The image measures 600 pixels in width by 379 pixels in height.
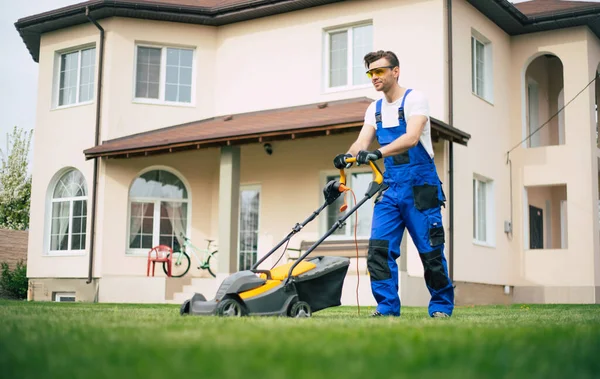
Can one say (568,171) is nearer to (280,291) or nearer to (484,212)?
(484,212)

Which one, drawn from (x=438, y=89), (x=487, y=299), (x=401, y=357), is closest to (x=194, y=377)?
(x=401, y=357)

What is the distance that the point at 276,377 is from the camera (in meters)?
2.20

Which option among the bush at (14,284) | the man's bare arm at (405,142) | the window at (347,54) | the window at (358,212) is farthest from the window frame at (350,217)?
the man's bare arm at (405,142)

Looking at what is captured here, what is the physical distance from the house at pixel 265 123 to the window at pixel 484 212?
0.03m

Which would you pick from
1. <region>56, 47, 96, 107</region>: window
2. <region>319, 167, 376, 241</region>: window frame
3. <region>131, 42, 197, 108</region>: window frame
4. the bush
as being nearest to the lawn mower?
<region>319, 167, 376, 241</region>: window frame

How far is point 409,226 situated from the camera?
22.5 feet

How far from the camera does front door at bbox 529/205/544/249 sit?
20.6m

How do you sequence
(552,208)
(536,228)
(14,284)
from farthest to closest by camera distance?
(552,208), (14,284), (536,228)

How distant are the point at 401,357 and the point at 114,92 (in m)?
16.6

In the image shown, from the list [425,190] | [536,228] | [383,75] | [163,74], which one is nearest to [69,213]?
[163,74]

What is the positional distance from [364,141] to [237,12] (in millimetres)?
12062

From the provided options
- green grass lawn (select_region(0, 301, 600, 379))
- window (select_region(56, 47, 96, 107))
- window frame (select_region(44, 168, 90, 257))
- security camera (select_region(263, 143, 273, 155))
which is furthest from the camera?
window (select_region(56, 47, 96, 107))

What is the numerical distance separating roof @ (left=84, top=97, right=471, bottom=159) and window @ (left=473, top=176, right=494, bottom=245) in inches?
89.3

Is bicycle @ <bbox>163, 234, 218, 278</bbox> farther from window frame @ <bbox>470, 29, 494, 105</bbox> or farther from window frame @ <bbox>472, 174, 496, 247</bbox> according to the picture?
window frame @ <bbox>470, 29, 494, 105</bbox>
